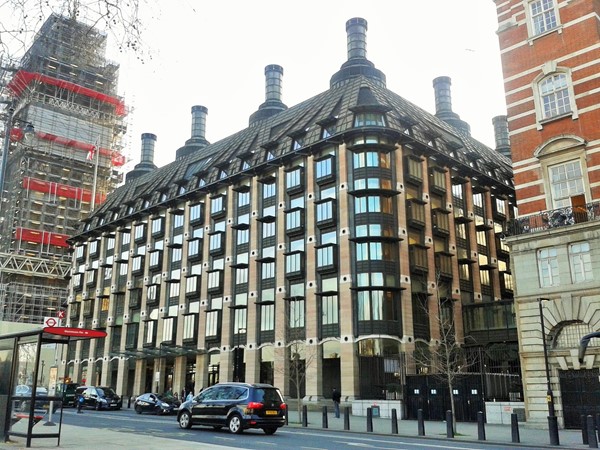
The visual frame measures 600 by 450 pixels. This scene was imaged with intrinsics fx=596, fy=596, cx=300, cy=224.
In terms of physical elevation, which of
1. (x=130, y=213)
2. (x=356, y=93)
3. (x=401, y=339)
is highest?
(x=356, y=93)

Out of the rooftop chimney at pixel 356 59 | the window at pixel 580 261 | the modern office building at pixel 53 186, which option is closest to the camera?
the window at pixel 580 261

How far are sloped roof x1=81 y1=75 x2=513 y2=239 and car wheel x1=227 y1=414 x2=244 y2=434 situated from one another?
31.0m

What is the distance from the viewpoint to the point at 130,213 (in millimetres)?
69812

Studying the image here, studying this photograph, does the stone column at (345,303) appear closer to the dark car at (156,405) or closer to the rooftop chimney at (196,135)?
the dark car at (156,405)

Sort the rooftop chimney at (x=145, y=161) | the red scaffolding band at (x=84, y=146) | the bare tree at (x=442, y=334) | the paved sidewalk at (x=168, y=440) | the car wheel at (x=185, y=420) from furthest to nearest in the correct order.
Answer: the rooftop chimney at (x=145, y=161), the red scaffolding band at (x=84, y=146), the bare tree at (x=442, y=334), the car wheel at (x=185, y=420), the paved sidewalk at (x=168, y=440)

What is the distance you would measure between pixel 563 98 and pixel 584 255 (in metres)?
8.03

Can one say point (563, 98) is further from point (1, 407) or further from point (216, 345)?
point (216, 345)

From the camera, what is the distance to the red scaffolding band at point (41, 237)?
268 feet

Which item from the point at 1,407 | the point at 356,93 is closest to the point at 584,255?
the point at 1,407

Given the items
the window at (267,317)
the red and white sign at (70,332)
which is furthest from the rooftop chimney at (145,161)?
the red and white sign at (70,332)

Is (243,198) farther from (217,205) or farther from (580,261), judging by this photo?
(580,261)

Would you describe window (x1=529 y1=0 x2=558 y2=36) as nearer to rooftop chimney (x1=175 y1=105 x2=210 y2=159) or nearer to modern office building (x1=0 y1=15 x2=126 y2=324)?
modern office building (x1=0 y1=15 x2=126 y2=324)

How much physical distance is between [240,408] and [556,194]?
59.2 ft

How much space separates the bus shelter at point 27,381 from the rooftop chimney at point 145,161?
79658 mm
